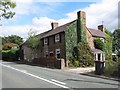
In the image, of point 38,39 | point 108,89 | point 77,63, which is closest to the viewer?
point 108,89

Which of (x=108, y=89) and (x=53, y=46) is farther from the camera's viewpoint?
(x=53, y=46)

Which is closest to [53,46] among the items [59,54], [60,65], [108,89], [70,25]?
[59,54]

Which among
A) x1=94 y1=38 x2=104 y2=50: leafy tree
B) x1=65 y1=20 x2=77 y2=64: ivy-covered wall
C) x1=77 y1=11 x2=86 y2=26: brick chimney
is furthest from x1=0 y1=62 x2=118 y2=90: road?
x1=94 y1=38 x2=104 y2=50: leafy tree

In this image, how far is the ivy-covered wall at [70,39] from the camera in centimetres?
3722

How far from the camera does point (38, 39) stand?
4669 cm

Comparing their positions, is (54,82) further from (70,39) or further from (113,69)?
(70,39)

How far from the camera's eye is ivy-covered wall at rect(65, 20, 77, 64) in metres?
37.2

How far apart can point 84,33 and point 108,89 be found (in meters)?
26.7

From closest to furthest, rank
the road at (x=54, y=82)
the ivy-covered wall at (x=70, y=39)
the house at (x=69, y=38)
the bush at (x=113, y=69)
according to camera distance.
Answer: the road at (x=54, y=82)
the bush at (x=113, y=69)
the ivy-covered wall at (x=70, y=39)
the house at (x=69, y=38)

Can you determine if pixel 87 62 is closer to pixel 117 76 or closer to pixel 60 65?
pixel 60 65

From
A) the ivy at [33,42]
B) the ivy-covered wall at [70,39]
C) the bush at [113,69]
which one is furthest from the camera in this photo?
the ivy at [33,42]

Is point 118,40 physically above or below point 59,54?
above

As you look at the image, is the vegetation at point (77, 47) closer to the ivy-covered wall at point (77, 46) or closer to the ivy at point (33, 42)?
the ivy-covered wall at point (77, 46)

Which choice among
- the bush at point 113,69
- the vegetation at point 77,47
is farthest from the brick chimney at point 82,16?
the bush at point 113,69
